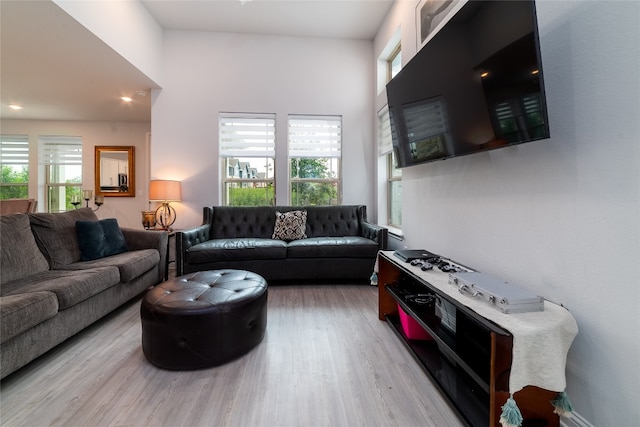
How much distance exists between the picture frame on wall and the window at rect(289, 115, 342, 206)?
1.61m

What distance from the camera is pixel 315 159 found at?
4.00 meters

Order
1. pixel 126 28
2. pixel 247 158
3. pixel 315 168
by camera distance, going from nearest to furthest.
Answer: pixel 126 28, pixel 247 158, pixel 315 168

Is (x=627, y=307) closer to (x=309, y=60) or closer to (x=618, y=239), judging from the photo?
(x=618, y=239)

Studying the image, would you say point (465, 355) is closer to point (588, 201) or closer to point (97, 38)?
point (588, 201)

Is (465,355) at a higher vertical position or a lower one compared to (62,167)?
lower

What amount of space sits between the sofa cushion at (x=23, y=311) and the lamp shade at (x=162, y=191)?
1.95 metres

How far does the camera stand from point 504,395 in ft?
3.37

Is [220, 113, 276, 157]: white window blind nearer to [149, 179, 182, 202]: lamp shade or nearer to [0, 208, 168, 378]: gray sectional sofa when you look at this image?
[149, 179, 182, 202]: lamp shade

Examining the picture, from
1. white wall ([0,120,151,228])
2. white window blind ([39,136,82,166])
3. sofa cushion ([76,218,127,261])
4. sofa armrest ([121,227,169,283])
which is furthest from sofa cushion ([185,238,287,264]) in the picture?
white window blind ([39,136,82,166])

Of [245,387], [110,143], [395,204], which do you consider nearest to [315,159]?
[395,204]

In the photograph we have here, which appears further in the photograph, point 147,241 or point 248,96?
point 248,96

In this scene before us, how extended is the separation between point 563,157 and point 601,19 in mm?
517

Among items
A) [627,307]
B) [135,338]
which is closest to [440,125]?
[627,307]

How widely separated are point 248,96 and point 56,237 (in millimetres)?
2707
